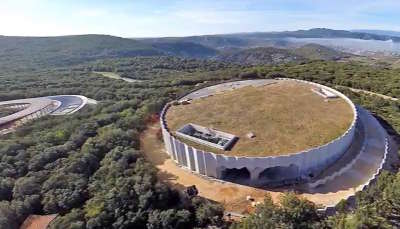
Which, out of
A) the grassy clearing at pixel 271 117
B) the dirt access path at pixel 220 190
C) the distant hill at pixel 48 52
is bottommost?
the dirt access path at pixel 220 190

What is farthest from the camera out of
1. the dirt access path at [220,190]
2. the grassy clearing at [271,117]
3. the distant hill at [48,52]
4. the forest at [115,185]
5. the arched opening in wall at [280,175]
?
the distant hill at [48,52]

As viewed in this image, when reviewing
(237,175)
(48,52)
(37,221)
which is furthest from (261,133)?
(48,52)

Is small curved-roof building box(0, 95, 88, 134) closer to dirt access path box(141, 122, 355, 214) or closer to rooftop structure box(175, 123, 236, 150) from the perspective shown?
dirt access path box(141, 122, 355, 214)

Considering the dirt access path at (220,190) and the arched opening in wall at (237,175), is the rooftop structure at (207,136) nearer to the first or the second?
the arched opening in wall at (237,175)

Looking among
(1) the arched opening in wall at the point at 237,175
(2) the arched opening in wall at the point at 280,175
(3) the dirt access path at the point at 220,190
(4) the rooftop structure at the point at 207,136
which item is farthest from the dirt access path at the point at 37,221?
(2) the arched opening in wall at the point at 280,175

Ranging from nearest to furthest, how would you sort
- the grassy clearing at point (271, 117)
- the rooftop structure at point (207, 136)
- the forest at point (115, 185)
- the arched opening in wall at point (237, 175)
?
the forest at point (115, 185), the arched opening in wall at point (237, 175), the grassy clearing at point (271, 117), the rooftop structure at point (207, 136)

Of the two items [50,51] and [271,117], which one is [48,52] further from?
[271,117]

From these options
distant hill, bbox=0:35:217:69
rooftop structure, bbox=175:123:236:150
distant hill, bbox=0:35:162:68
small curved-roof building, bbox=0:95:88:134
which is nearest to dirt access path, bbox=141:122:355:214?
rooftop structure, bbox=175:123:236:150
